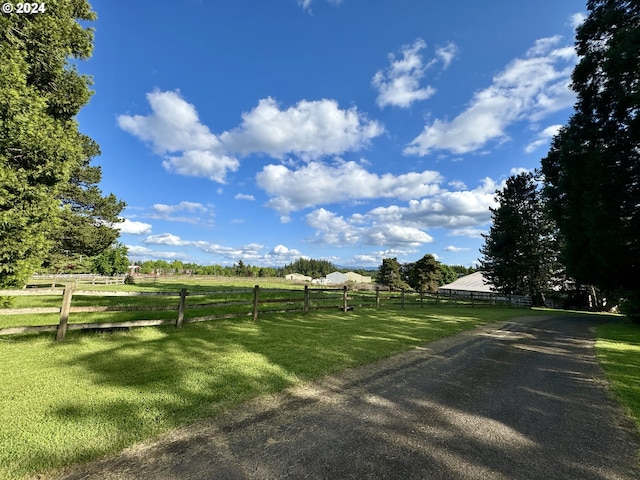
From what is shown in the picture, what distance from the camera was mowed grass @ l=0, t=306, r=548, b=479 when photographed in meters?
3.07

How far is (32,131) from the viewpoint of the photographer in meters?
7.29

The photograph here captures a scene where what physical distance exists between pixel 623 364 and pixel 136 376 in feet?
33.2

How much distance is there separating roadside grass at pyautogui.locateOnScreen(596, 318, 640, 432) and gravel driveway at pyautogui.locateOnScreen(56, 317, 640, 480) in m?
0.23

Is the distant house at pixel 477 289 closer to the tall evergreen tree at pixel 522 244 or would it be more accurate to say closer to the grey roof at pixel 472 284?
the grey roof at pixel 472 284

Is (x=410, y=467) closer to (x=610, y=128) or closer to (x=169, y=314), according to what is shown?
(x=169, y=314)

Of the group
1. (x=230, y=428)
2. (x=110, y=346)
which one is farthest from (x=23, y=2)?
(x=230, y=428)

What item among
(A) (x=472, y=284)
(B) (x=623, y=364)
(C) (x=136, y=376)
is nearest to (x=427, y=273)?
(A) (x=472, y=284)

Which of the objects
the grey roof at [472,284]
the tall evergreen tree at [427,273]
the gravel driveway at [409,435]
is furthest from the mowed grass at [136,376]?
the tall evergreen tree at [427,273]

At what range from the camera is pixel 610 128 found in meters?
14.6

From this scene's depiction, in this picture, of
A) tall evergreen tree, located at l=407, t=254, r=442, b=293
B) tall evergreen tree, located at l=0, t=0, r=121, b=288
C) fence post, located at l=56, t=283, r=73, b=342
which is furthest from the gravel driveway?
tall evergreen tree, located at l=407, t=254, r=442, b=293

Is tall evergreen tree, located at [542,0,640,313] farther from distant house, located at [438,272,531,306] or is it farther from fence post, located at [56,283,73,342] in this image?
fence post, located at [56,283,73,342]

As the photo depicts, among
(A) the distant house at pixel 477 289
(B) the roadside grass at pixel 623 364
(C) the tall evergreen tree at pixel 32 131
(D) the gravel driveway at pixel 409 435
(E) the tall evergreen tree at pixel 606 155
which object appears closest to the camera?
(D) the gravel driveway at pixel 409 435

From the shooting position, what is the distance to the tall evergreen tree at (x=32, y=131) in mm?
7113

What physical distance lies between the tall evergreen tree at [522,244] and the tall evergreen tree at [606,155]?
14.4 meters
